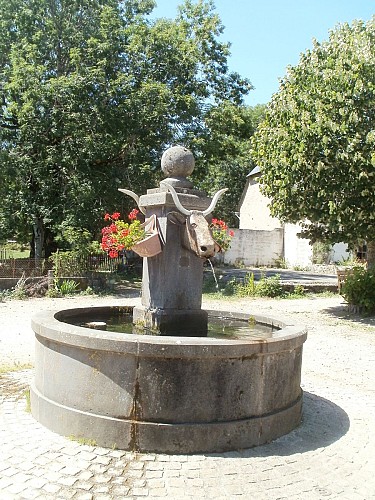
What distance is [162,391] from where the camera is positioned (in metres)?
4.62

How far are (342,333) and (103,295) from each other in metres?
9.35

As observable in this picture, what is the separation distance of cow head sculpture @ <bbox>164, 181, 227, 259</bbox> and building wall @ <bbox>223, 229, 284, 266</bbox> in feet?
100

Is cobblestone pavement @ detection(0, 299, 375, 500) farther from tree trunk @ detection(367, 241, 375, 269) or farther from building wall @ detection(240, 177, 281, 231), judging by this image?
building wall @ detection(240, 177, 281, 231)

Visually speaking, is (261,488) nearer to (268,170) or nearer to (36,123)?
(268,170)

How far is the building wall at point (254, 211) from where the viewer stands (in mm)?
40531

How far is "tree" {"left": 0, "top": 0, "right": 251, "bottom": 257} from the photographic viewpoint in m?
20.1

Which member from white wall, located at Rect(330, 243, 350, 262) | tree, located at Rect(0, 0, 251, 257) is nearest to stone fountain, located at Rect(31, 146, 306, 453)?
tree, located at Rect(0, 0, 251, 257)

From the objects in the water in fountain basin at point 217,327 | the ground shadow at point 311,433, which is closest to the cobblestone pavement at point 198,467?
the ground shadow at point 311,433

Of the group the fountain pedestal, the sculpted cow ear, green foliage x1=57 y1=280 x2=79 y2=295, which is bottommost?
green foliage x1=57 y1=280 x2=79 y2=295

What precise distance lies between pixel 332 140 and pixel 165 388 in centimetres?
996

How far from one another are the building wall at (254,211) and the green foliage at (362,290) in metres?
24.1

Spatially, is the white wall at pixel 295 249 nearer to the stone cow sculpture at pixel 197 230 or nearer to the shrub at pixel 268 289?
the shrub at pixel 268 289

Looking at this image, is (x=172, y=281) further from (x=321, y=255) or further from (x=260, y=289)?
(x=321, y=255)

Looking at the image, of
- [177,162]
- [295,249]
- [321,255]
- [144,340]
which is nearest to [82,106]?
[177,162]
